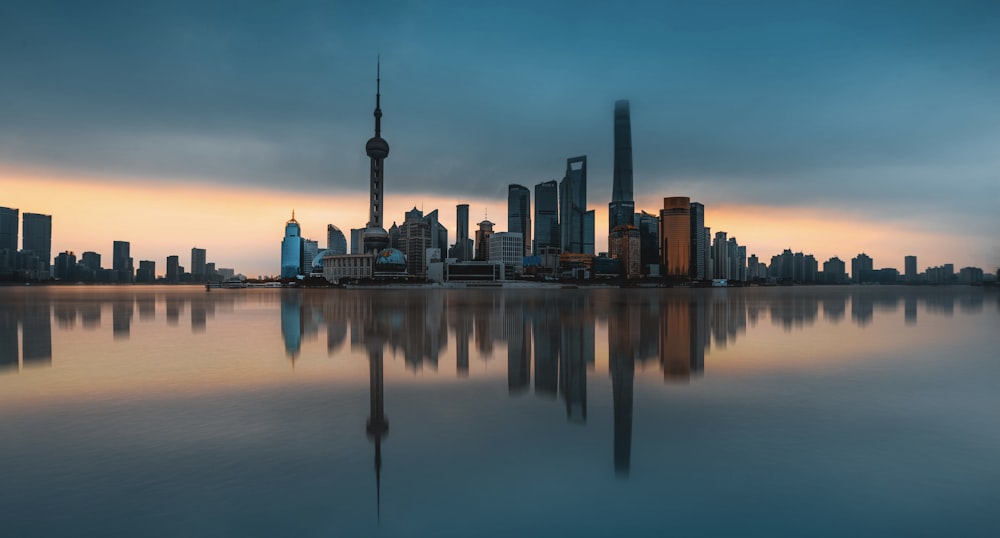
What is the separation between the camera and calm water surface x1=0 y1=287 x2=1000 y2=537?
10.6m

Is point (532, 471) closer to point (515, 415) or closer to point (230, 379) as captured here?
point (515, 415)

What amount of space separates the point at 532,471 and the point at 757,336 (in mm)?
36358

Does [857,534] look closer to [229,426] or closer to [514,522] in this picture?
[514,522]

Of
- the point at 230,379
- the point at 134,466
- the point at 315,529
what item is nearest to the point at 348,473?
the point at 315,529

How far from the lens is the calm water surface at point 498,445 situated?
10641mm

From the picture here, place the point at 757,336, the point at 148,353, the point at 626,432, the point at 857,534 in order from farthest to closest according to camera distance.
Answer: the point at 757,336
the point at 148,353
the point at 626,432
the point at 857,534

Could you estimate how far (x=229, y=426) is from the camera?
54.9 ft

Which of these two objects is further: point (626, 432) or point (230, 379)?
point (230, 379)

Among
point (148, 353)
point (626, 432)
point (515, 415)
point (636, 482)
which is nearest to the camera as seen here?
point (636, 482)

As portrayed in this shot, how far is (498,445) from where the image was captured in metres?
15.1

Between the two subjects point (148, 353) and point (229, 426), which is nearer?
point (229, 426)

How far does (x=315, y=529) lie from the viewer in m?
10.2

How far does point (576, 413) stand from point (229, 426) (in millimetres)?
11233

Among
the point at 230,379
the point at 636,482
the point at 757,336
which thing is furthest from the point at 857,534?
the point at 757,336
